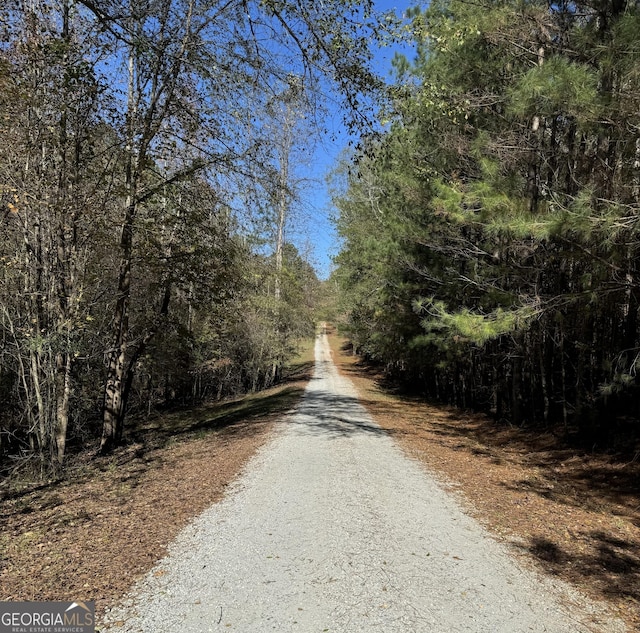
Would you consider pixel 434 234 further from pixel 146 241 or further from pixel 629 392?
pixel 146 241

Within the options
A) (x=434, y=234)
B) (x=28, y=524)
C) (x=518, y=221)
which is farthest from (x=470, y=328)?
(x=28, y=524)

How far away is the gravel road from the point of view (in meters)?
3.02

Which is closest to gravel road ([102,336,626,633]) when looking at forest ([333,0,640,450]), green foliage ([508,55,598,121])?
forest ([333,0,640,450])

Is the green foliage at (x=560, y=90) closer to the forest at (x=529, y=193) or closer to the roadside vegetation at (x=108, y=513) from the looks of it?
the forest at (x=529, y=193)

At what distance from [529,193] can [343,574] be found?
270 inches

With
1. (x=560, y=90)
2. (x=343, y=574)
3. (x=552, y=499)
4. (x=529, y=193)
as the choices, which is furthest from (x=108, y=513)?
(x=529, y=193)

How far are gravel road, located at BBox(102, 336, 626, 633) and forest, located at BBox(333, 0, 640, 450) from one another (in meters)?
2.86

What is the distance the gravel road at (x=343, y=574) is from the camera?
3.02 metres

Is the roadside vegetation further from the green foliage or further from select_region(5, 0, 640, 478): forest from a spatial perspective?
the green foliage

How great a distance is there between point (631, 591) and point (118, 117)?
909 centimetres

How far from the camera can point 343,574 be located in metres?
3.59

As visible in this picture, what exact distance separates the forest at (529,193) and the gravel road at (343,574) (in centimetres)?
286

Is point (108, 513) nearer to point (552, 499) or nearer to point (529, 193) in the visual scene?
point (552, 499)

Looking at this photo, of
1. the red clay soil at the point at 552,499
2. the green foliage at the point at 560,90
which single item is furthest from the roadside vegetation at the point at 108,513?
the green foliage at the point at 560,90
